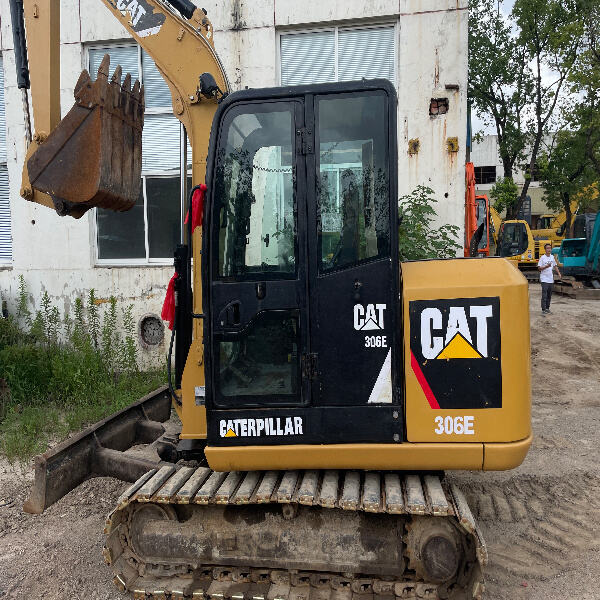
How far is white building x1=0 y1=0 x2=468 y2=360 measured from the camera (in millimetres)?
7053

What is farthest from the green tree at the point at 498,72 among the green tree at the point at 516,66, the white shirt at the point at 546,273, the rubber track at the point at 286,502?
the rubber track at the point at 286,502

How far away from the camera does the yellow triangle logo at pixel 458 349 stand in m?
2.82

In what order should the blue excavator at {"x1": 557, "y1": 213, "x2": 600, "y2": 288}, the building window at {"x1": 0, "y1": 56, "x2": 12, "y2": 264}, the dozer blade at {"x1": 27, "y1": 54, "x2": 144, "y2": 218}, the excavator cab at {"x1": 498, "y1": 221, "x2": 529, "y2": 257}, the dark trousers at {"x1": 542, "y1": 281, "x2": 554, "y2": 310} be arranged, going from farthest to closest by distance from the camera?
the excavator cab at {"x1": 498, "y1": 221, "x2": 529, "y2": 257} → the blue excavator at {"x1": 557, "y1": 213, "x2": 600, "y2": 288} → the dark trousers at {"x1": 542, "y1": 281, "x2": 554, "y2": 310} → the building window at {"x1": 0, "y1": 56, "x2": 12, "y2": 264} → the dozer blade at {"x1": 27, "y1": 54, "x2": 144, "y2": 218}

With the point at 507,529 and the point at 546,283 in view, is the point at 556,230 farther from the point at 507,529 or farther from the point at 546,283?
the point at 507,529

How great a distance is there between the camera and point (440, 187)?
712 centimetres

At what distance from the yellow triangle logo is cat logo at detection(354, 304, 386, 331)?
1.19 ft

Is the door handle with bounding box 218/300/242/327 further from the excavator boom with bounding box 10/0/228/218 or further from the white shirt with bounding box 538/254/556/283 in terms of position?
the white shirt with bounding box 538/254/556/283

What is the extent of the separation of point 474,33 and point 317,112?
24.6 metres

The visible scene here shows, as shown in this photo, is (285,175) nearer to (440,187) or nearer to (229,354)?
(229,354)

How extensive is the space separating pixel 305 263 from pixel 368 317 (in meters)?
0.44

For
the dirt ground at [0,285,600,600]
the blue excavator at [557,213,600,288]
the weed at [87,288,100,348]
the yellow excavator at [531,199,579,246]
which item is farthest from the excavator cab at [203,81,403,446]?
the yellow excavator at [531,199,579,246]

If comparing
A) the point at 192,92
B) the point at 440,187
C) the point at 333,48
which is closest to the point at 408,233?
the point at 440,187

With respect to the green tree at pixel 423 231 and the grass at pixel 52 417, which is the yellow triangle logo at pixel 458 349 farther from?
the grass at pixel 52 417

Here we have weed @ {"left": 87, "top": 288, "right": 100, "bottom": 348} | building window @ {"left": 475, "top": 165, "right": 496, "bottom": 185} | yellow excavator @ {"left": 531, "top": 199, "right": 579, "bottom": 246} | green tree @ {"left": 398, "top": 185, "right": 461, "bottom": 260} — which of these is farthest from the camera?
building window @ {"left": 475, "top": 165, "right": 496, "bottom": 185}
